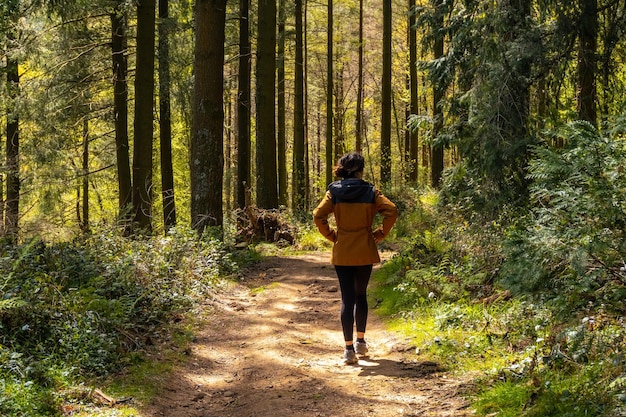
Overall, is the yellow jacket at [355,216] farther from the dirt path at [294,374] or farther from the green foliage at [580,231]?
the green foliage at [580,231]

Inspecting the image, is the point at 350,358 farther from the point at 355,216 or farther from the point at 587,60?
the point at 587,60

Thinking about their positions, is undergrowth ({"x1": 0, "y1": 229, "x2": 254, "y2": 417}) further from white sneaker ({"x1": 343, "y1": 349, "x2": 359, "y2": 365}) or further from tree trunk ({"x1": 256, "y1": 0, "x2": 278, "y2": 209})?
tree trunk ({"x1": 256, "y1": 0, "x2": 278, "y2": 209})

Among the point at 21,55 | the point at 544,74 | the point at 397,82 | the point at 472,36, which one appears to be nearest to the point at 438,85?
the point at 472,36

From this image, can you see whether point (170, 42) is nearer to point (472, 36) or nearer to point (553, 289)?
point (472, 36)

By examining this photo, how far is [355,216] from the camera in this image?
6.23 m

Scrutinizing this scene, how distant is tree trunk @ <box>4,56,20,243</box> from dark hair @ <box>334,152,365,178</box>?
15.4ft

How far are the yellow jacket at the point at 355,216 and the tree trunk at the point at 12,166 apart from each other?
4.58 meters

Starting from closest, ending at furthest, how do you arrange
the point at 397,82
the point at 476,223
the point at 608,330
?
1. the point at 608,330
2. the point at 476,223
3. the point at 397,82

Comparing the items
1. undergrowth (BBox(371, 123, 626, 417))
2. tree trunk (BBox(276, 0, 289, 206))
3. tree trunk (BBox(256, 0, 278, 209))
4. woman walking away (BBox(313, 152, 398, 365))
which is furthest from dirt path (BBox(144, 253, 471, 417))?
tree trunk (BBox(276, 0, 289, 206))

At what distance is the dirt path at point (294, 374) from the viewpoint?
496cm

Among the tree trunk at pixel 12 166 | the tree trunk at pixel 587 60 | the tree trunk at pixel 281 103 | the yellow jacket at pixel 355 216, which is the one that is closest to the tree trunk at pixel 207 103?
the tree trunk at pixel 12 166

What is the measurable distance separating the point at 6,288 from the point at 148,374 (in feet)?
5.81

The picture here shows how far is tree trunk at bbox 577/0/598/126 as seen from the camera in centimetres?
723

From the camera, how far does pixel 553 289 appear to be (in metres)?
4.86
